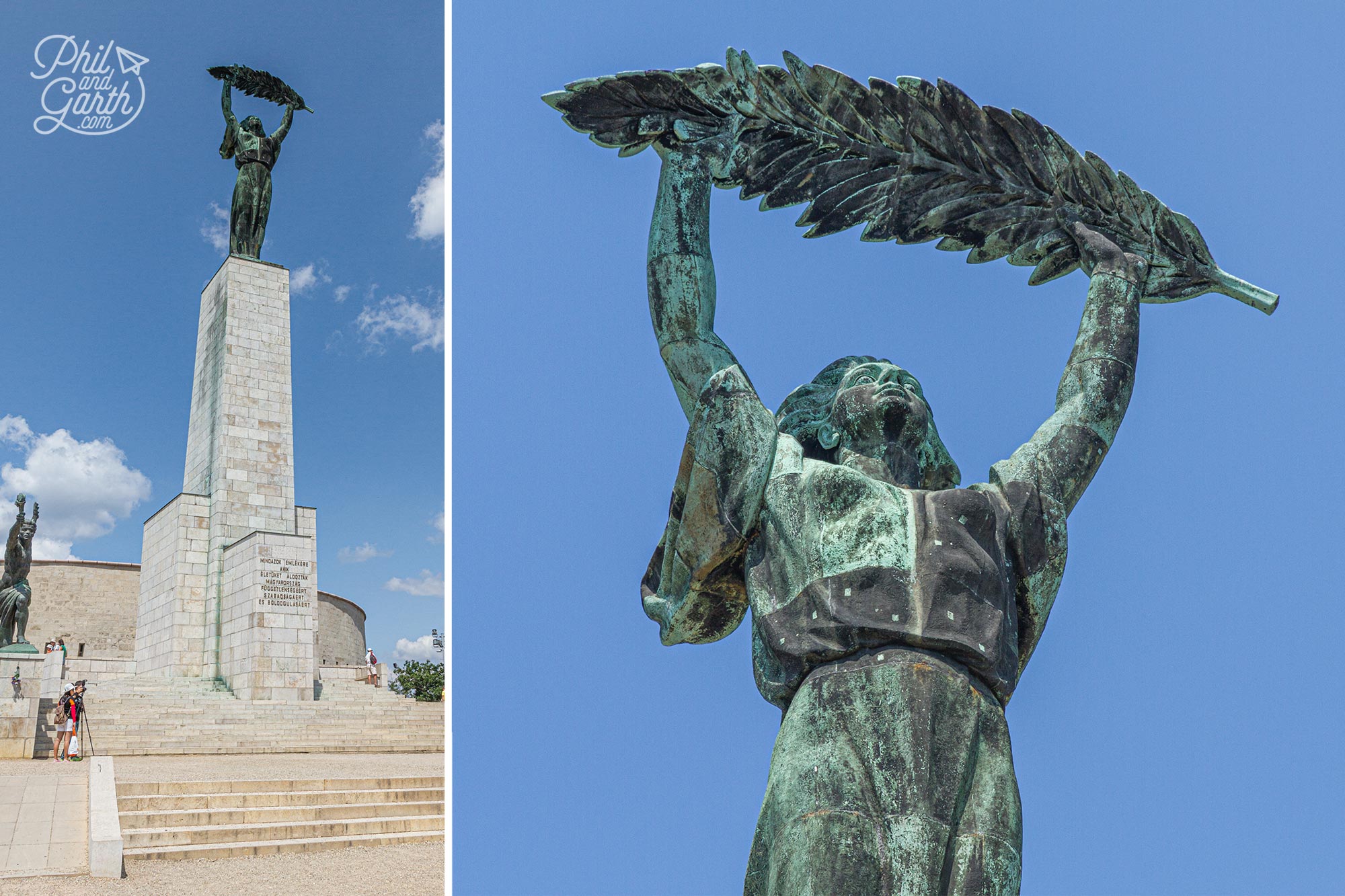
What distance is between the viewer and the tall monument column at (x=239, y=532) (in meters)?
23.6

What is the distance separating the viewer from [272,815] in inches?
422

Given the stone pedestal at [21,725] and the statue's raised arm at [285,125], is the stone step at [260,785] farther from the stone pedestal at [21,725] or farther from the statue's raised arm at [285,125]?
the statue's raised arm at [285,125]

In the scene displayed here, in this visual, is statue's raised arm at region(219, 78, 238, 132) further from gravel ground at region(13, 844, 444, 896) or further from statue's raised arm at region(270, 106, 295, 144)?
gravel ground at region(13, 844, 444, 896)

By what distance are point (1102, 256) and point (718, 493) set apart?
1.50 m

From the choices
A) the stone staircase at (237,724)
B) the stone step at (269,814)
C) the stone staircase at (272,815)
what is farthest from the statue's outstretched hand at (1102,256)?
the stone staircase at (237,724)

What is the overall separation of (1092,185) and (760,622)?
1831 millimetres

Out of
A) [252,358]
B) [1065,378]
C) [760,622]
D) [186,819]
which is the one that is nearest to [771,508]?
[760,622]

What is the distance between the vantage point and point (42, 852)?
29.1 ft

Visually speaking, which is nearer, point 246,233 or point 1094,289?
point 1094,289

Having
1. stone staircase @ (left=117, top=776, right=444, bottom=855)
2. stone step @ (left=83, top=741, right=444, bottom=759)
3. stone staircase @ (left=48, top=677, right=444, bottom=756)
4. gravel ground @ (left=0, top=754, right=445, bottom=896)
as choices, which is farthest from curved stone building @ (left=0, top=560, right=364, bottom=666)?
stone staircase @ (left=117, top=776, right=444, bottom=855)

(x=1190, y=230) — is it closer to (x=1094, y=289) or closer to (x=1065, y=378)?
(x=1094, y=289)

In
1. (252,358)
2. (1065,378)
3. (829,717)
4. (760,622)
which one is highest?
(252,358)

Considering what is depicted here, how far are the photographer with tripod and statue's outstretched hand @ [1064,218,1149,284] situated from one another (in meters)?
16.9

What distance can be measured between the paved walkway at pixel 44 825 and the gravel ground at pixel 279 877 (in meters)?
0.39
